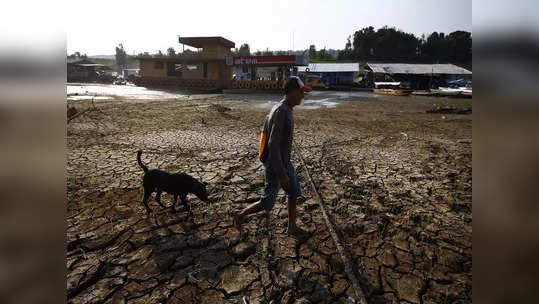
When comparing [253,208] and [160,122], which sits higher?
[160,122]

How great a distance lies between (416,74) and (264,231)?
129ft

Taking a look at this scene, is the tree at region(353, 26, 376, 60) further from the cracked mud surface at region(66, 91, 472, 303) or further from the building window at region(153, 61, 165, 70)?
the cracked mud surface at region(66, 91, 472, 303)

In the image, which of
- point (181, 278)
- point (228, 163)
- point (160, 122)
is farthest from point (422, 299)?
point (160, 122)

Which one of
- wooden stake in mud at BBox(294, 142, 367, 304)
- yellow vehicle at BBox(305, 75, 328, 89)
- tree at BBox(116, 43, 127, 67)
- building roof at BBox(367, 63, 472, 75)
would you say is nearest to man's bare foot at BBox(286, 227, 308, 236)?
wooden stake in mud at BBox(294, 142, 367, 304)

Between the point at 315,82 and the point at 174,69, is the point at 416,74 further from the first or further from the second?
the point at 174,69

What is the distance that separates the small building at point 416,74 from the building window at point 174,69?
2442 centimetres

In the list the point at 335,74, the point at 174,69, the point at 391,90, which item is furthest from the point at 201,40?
the point at 335,74

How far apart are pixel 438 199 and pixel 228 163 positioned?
3.79 meters

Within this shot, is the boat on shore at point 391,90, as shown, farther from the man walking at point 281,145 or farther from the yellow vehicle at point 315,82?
the man walking at point 281,145

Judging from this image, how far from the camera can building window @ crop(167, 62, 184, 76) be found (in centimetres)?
2779

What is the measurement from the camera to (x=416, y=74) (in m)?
35.3

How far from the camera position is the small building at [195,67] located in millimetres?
26203
